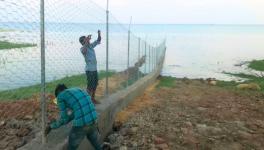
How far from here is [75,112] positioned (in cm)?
566

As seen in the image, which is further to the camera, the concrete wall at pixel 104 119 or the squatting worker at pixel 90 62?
the squatting worker at pixel 90 62

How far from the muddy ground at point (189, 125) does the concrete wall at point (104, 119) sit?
0.22 m

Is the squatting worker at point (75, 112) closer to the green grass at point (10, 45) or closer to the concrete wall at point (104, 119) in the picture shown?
the concrete wall at point (104, 119)

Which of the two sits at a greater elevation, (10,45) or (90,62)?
(10,45)

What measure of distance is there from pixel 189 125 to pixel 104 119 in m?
2.24

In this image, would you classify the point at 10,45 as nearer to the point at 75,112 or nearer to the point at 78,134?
the point at 75,112

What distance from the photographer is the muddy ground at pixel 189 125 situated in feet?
26.9

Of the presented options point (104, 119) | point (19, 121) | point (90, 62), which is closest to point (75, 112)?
point (104, 119)

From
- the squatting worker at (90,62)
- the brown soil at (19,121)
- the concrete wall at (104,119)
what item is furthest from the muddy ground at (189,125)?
the brown soil at (19,121)

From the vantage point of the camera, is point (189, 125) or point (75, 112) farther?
point (189, 125)

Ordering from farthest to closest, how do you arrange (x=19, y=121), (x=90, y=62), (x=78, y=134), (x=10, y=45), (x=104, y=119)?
(x=90, y=62)
(x=104, y=119)
(x=19, y=121)
(x=78, y=134)
(x=10, y=45)

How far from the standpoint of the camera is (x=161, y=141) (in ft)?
27.1

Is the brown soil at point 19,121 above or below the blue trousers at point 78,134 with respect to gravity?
below

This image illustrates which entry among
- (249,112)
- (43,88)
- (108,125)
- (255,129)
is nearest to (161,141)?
(108,125)
